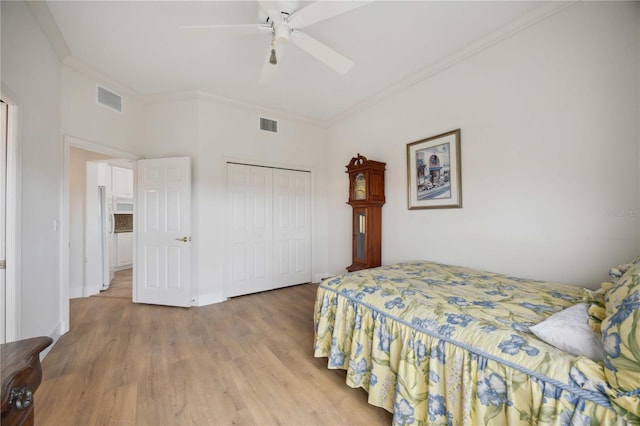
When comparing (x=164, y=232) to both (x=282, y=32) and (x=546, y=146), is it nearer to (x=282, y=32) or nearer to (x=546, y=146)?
(x=282, y=32)

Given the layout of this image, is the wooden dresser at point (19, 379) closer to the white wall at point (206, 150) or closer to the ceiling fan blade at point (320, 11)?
the ceiling fan blade at point (320, 11)

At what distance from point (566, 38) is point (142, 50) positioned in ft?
11.9

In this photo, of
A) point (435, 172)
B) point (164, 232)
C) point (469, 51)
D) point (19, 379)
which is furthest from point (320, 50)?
point (164, 232)

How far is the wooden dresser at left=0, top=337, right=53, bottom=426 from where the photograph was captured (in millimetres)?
618

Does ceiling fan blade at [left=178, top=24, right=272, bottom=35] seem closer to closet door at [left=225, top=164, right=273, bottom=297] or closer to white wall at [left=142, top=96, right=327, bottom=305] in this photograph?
white wall at [left=142, top=96, right=327, bottom=305]

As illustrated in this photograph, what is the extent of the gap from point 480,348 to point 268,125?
12.0ft

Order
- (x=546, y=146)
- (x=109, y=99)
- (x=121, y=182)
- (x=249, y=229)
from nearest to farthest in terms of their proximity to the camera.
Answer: (x=546, y=146) < (x=109, y=99) < (x=249, y=229) < (x=121, y=182)

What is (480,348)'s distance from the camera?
1.08 meters

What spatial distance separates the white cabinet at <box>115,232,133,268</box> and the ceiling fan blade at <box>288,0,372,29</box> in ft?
18.4

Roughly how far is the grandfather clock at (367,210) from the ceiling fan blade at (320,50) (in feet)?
4.46

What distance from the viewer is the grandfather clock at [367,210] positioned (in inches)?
125

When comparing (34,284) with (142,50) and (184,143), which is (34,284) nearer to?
(184,143)

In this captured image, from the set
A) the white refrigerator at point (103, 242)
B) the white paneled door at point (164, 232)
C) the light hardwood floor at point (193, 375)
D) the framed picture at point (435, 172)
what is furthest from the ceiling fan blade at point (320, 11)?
the white refrigerator at point (103, 242)

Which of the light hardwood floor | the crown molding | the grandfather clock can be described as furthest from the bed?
the crown molding
